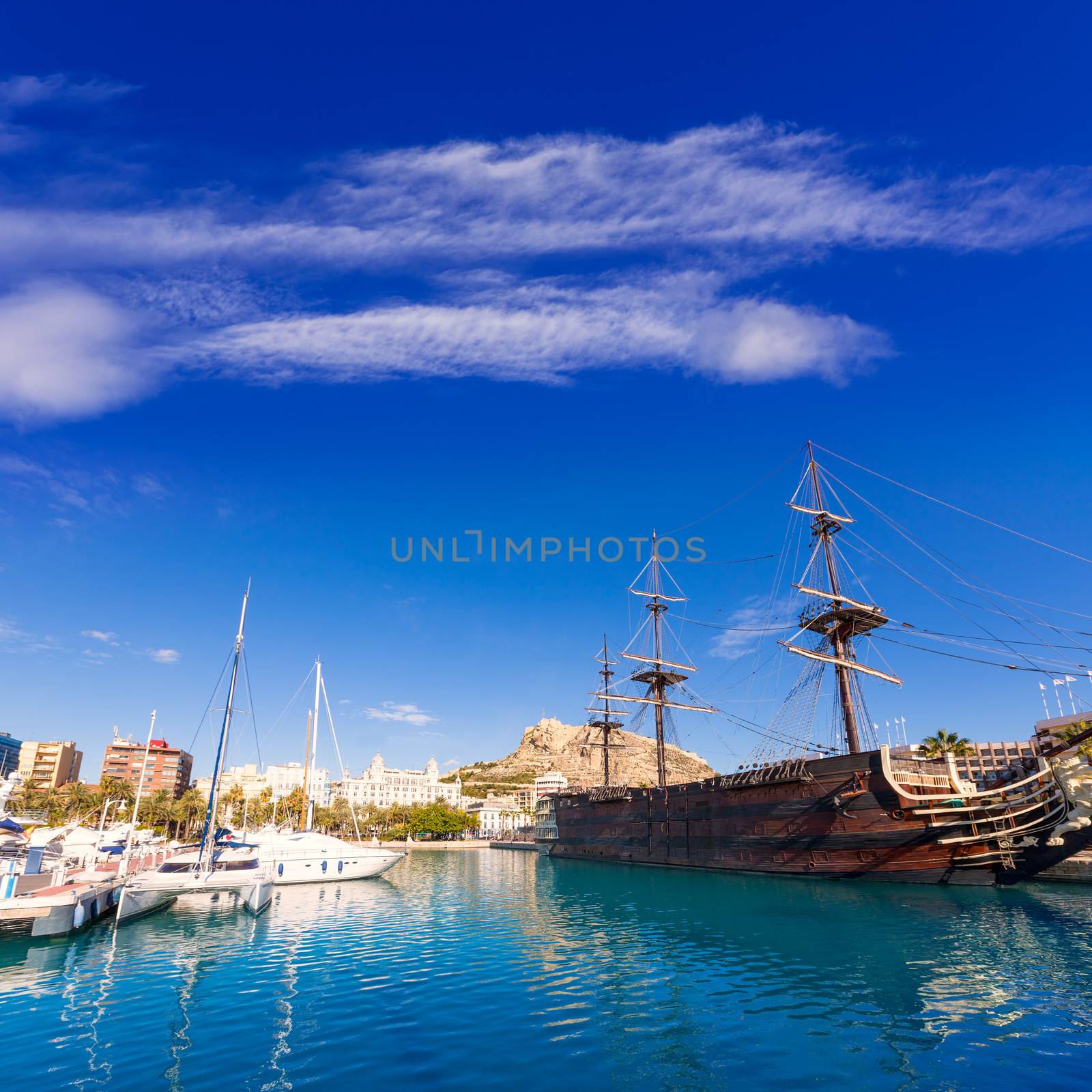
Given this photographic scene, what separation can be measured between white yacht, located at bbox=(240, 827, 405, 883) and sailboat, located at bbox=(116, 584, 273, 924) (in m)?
5.06

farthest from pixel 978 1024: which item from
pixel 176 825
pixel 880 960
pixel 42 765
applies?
pixel 42 765

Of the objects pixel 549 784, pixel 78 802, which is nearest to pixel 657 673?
pixel 78 802

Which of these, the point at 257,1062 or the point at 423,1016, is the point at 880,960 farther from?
the point at 257,1062

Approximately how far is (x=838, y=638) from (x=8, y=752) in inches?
9176

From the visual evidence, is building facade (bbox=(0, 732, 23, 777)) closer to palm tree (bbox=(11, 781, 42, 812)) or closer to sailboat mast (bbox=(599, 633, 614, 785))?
palm tree (bbox=(11, 781, 42, 812))

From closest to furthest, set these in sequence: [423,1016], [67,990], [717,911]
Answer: [423,1016] < [67,990] < [717,911]

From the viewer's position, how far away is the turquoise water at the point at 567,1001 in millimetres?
10883

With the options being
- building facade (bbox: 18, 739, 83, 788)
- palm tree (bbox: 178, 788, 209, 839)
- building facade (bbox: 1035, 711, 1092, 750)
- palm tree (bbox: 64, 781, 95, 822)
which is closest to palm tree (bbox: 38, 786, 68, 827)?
palm tree (bbox: 64, 781, 95, 822)

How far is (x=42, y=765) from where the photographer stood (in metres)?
158

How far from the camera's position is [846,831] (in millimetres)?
37781

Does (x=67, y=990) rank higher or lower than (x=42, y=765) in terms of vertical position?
lower

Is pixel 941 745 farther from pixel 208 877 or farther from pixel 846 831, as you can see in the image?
pixel 208 877

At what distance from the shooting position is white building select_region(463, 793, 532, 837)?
151250mm

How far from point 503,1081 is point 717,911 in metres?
22.0
